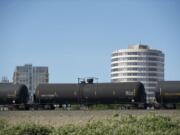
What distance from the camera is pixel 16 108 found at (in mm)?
64188

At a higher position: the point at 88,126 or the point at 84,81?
the point at 84,81

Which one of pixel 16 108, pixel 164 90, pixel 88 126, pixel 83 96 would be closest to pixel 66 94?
pixel 83 96

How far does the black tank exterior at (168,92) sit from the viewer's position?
57812 mm

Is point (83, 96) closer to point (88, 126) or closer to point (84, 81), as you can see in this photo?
point (84, 81)

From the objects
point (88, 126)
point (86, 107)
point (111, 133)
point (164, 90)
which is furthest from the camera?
point (86, 107)

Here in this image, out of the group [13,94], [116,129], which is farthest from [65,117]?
[13,94]

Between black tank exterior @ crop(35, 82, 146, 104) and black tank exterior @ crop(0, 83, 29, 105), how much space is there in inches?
79.8

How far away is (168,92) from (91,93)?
32.8 feet

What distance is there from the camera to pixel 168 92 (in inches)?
2277

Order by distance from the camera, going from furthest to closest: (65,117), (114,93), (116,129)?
(114,93), (65,117), (116,129)

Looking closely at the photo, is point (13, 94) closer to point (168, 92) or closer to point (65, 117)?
point (168, 92)

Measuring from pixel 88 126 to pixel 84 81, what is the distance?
45183mm

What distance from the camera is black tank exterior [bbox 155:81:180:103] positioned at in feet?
190

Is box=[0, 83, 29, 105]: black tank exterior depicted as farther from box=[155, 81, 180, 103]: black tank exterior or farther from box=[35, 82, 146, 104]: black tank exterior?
box=[155, 81, 180, 103]: black tank exterior
